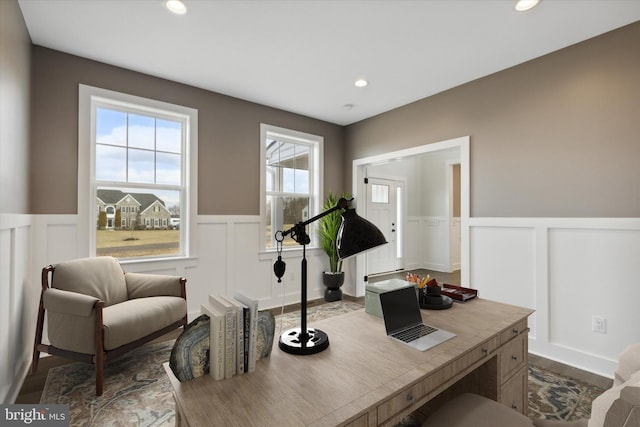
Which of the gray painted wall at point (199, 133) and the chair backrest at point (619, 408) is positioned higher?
the gray painted wall at point (199, 133)

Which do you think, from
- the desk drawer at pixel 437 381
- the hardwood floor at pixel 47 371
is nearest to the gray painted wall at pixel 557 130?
the hardwood floor at pixel 47 371

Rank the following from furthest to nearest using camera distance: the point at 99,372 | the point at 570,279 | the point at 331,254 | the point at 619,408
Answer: the point at 331,254 → the point at 570,279 → the point at 99,372 → the point at 619,408

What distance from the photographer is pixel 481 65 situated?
2.97 meters

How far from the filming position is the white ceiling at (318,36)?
2164mm

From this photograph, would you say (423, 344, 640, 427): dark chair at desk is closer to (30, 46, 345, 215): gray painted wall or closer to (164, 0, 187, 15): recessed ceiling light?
(164, 0, 187, 15): recessed ceiling light

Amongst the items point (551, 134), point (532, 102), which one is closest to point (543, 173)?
point (551, 134)

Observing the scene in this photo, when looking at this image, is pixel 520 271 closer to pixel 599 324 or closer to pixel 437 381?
pixel 599 324

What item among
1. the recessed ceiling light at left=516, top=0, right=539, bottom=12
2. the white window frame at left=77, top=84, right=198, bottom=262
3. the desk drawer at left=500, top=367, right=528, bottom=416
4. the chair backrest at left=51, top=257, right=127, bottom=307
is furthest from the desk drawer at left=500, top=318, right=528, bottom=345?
the white window frame at left=77, top=84, right=198, bottom=262

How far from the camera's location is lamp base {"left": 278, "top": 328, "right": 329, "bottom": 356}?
1207mm

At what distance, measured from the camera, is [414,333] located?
1.38 meters

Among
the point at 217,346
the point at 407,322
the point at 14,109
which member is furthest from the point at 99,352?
the point at 407,322

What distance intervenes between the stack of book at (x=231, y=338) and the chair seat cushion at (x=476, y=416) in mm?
784

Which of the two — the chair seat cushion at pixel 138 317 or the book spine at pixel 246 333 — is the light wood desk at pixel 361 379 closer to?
the book spine at pixel 246 333

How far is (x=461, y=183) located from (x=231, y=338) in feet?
10.1
